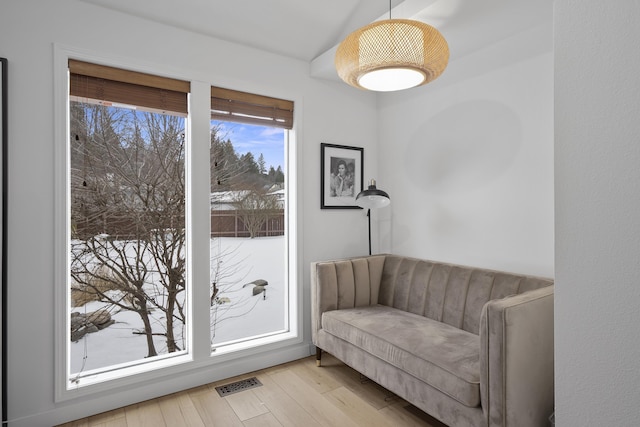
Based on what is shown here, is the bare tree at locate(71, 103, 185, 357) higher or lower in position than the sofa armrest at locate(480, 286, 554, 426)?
higher

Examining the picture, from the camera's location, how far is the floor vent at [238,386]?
2435 mm

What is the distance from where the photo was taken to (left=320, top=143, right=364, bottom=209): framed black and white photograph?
10.4ft

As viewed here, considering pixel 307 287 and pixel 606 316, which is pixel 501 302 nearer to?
pixel 606 316

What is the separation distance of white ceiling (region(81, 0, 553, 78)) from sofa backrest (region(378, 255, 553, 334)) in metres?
1.64

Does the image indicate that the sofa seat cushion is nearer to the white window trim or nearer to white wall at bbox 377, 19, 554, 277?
the white window trim

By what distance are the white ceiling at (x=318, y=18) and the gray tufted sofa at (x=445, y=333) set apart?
64.6 inches

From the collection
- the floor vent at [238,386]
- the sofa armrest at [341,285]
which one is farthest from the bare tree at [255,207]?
the floor vent at [238,386]

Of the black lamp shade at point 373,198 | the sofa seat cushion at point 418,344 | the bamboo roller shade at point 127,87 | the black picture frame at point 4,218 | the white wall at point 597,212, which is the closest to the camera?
the white wall at point 597,212

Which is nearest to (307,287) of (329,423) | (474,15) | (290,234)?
(290,234)

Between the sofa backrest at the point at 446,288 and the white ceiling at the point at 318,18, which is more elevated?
the white ceiling at the point at 318,18

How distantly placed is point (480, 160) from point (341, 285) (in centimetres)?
146

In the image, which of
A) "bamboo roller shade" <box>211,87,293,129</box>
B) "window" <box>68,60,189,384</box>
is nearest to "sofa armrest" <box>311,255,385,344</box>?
"window" <box>68,60,189,384</box>

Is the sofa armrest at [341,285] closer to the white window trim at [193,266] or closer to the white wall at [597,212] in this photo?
the white window trim at [193,266]

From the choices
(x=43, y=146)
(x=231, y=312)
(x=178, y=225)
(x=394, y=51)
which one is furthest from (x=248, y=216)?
(x=394, y=51)
